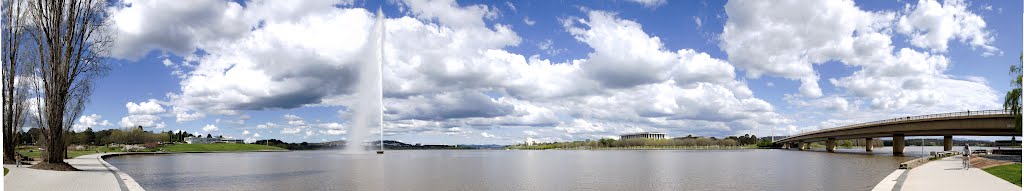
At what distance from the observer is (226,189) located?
3012 cm

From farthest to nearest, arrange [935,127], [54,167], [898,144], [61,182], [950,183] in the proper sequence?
[898,144], [935,127], [54,167], [61,182], [950,183]

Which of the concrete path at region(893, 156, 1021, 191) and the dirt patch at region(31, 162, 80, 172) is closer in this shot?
the concrete path at region(893, 156, 1021, 191)

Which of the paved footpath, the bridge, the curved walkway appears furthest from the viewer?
the bridge

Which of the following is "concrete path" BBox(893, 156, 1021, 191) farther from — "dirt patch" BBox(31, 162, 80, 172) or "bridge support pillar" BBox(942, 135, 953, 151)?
"bridge support pillar" BBox(942, 135, 953, 151)

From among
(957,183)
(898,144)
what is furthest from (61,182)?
(898,144)

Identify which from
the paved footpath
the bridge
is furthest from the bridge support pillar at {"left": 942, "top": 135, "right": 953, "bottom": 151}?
the paved footpath

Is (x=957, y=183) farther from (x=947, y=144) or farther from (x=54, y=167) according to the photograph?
(x=947, y=144)

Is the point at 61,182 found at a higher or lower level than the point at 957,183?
lower

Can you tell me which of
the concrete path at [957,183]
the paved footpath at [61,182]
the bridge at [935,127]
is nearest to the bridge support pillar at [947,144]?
the bridge at [935,127]

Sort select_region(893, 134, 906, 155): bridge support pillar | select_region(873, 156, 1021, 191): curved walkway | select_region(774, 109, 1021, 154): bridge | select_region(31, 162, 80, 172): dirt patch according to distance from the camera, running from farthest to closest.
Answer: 1. select_region(893, 134, 906, 155): bridge support pillar
2. select_region(774, 109, 1021, 154): bridge
3. select_region(31, 162, 80, 172): dirt patch
4. select_region(873, 156, 1021, 191): curved walkway

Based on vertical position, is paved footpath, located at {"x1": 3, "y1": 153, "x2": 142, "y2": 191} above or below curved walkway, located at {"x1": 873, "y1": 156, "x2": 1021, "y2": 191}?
below

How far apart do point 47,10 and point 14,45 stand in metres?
8.47

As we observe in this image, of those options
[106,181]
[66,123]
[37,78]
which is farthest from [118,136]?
[106,181]

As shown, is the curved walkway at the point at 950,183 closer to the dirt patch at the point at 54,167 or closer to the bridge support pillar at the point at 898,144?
the dirt patch at the point at 54,167
